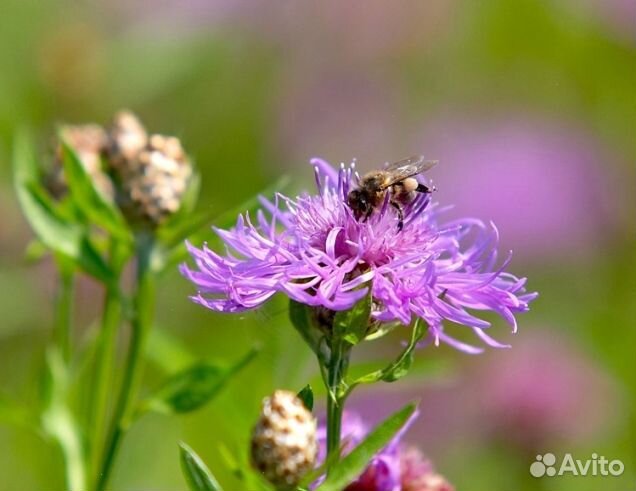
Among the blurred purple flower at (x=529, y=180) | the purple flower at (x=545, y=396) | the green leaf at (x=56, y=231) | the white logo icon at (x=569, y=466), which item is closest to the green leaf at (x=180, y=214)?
the green leaf at (x=56, y=231)

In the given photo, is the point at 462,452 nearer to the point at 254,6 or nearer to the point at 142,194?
the point at 142,194

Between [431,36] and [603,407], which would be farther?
[431,36]

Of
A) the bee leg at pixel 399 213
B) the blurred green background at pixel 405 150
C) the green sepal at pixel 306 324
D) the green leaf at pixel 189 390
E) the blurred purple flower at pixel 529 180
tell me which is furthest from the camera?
the blurred purple flower at pixel 529 180

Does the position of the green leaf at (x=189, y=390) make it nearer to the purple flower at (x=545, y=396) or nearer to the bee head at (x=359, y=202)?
the bee head at (x=359, y=202)

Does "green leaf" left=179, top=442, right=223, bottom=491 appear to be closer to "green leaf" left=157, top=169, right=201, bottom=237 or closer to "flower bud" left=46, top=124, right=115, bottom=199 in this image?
"green leaf" left=157, top=169, right=201, bottom=237

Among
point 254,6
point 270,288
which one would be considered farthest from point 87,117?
point 270,288

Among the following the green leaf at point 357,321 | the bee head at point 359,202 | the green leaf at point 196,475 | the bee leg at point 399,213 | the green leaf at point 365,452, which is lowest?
the green leaf at point 196,475

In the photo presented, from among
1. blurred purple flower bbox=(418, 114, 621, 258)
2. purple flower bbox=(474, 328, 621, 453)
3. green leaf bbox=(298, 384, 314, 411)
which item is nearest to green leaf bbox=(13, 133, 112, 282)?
green leaf bbox=(298, 384, 314, 411)

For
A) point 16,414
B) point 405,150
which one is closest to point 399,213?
point 16,414
